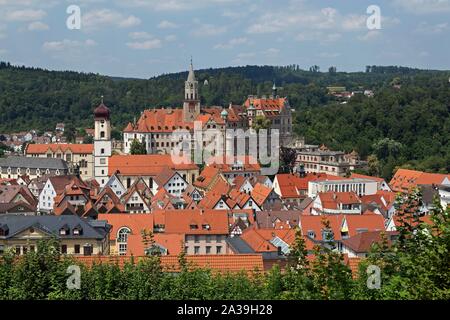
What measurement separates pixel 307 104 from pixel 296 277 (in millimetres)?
99136

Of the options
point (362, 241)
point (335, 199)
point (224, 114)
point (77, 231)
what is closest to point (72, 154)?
point (224, 114)

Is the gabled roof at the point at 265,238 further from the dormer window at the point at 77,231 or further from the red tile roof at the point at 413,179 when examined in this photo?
the red tile roof at the point at 413,179

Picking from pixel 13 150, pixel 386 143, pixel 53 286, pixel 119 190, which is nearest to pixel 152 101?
pixel 13 150

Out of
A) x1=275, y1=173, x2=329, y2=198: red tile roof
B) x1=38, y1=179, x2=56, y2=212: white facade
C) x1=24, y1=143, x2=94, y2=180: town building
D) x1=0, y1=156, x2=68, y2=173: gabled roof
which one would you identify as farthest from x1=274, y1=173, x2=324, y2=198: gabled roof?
x1=24, y1=143, x2=94, y2=180: town building

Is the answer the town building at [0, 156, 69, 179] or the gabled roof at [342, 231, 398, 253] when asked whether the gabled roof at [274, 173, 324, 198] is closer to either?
the town building at [0, 156, 69, 179]

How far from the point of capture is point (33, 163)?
58.2m

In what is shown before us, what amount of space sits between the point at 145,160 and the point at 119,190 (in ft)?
19.5

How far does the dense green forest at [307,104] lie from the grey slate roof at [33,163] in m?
23.1

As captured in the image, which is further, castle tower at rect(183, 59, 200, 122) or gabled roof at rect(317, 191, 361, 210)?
castle tower at rect(183, 59, 200, 122)

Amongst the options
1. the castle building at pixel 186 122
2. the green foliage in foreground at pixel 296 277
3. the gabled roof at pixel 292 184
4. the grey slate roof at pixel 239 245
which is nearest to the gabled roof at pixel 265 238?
the grey slate roof at pixel 239 245

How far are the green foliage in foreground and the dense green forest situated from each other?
45064 millimetres

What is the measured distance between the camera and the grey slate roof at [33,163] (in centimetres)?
5673

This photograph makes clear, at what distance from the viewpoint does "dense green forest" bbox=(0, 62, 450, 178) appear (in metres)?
65.1
